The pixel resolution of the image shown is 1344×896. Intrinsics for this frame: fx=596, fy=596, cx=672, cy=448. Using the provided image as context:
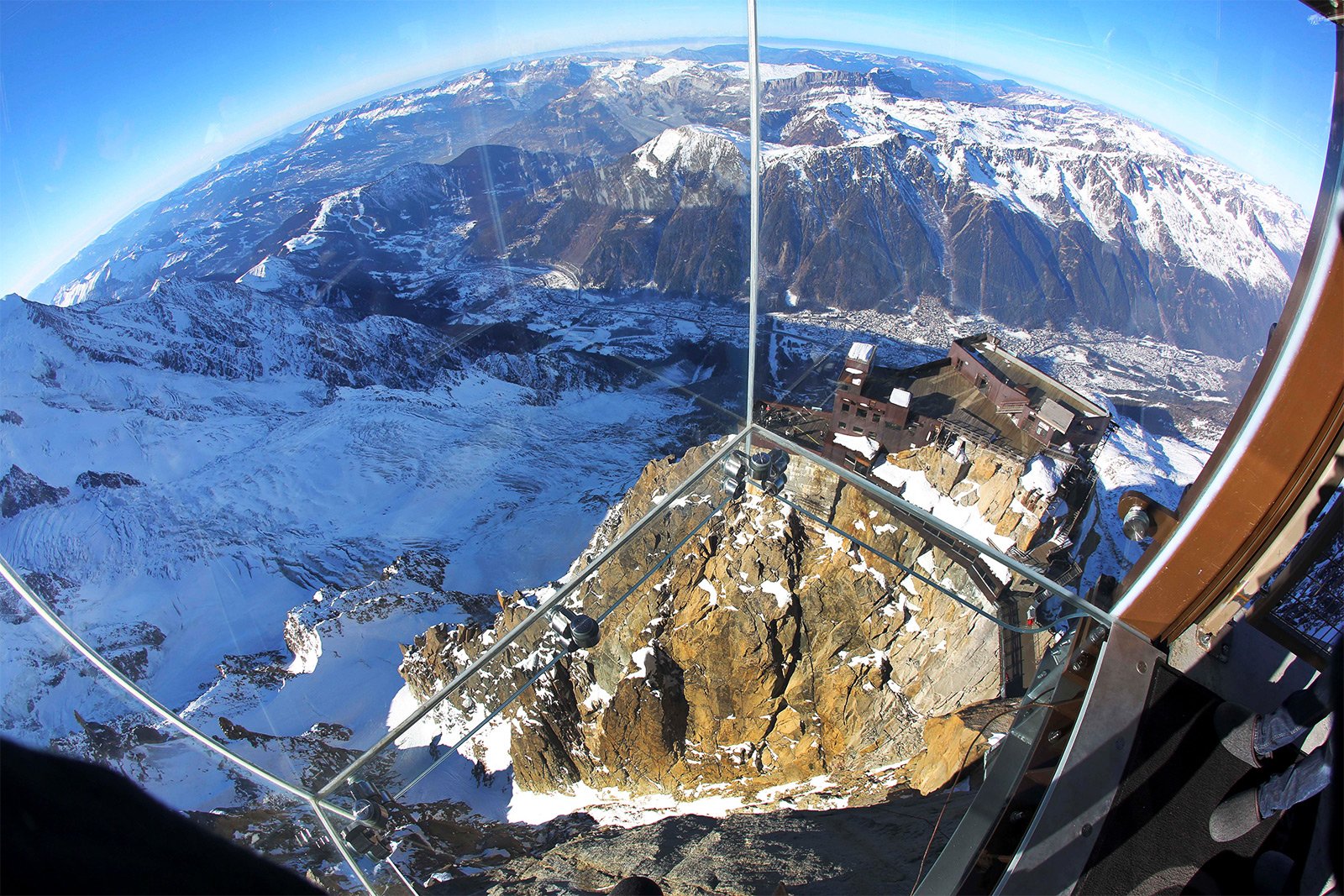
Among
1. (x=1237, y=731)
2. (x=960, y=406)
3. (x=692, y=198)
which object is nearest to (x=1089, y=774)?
(x=1237, y=731)

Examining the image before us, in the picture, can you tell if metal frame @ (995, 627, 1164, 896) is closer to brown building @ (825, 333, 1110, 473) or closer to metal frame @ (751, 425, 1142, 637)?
metal frame @ (751, 425, 1142, 637)

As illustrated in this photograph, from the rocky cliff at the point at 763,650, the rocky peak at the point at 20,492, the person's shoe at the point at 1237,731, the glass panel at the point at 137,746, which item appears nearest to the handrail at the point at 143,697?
the glass panel at the point at 137,746

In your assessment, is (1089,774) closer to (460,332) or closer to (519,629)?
(519,629)

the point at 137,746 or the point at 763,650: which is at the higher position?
the point at 763,650

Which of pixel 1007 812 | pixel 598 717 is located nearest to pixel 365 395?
pixel 1007 812

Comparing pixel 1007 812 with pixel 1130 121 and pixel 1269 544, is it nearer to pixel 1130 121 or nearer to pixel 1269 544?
pixel 1269 544
